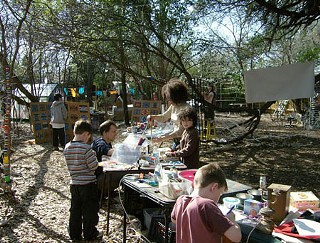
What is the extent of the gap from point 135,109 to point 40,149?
13.9 feet

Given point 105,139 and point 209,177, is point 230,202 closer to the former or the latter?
point 209,177

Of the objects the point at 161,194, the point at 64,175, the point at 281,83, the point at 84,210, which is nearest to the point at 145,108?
the point at 281,83

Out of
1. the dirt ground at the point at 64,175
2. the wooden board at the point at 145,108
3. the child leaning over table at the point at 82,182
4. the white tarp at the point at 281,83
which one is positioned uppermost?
the white tarp at the point at 281,83

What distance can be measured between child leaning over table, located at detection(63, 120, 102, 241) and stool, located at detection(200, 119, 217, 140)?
719 centimetres

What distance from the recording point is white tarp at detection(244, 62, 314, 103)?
848 centimetres

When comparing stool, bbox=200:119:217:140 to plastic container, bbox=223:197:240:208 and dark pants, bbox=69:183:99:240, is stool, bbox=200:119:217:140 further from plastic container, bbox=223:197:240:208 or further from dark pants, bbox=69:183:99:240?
plastic container, bbox=223:197:240:208

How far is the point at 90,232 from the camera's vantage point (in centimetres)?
390

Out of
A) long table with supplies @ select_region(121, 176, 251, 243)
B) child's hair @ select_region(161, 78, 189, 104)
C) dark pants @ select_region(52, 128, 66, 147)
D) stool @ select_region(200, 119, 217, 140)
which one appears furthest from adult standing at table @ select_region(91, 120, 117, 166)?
stool @ select_region(200, 119, 217, 140)

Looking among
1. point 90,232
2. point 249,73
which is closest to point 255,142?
point 249,73

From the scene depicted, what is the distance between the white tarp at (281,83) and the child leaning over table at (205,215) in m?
6.91

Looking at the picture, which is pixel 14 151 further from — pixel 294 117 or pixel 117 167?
pixel 294 117

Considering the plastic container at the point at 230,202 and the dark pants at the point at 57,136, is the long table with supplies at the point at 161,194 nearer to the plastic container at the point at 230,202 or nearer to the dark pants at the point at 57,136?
the plastic container at the point at 230,202

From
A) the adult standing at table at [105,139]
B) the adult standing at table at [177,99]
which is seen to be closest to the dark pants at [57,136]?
the adult standing at table at [105,139]

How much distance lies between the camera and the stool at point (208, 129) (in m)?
10.8
